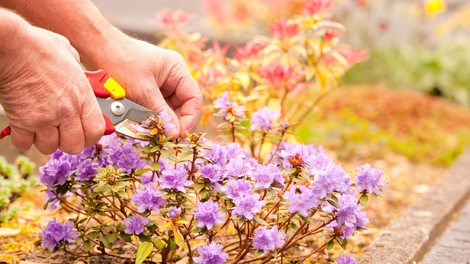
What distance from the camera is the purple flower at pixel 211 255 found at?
2113mm

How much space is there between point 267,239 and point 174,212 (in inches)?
11.1

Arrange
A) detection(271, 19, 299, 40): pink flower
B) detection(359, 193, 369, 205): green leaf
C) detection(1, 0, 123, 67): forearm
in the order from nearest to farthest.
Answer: detection(359, 193, 369, 205): green leaf, detection(1, 0, 123, 67): forearm, detection(271, 19, 299, 40): pink flower

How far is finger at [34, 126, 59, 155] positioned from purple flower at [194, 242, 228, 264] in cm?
52

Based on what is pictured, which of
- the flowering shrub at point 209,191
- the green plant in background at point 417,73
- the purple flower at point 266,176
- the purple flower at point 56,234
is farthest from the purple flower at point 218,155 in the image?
the green plant in background at point 417,73

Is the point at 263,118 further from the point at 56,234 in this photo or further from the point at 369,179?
the point at 56,234

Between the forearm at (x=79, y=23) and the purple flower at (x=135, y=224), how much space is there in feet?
1.92

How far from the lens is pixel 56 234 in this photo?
235 cm

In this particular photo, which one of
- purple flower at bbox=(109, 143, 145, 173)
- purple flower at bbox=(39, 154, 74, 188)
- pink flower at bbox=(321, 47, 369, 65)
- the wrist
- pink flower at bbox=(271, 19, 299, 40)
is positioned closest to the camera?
the wrist

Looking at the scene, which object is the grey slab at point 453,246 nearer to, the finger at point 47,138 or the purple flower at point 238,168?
the purple flower at point 238,168

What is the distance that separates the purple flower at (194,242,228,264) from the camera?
6.93 feet

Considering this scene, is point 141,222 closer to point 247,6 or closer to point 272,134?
point 272,134

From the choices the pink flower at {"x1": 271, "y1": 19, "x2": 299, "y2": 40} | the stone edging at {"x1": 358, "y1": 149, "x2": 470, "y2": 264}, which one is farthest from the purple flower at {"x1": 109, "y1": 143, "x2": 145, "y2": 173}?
the pink flower at {"x1": 271, "y1": 19, "x2": 299, "y2": 40}

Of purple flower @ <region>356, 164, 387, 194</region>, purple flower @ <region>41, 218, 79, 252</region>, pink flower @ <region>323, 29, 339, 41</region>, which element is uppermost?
pink flower @ <region>323, 29, 339, 41</region>

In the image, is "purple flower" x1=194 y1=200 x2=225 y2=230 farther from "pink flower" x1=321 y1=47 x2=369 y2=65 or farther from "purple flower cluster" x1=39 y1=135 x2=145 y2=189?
"pink flower" x1=321 y1=47 x2=369 y2=65
